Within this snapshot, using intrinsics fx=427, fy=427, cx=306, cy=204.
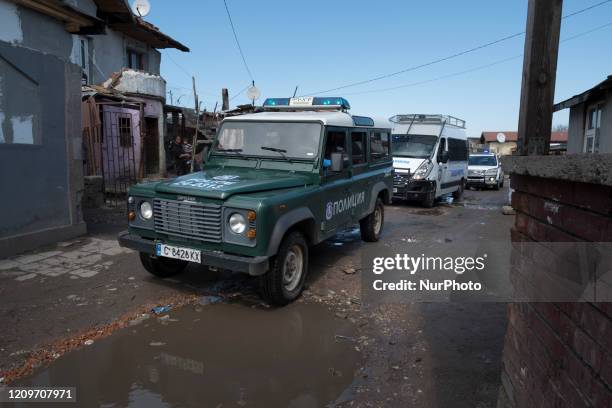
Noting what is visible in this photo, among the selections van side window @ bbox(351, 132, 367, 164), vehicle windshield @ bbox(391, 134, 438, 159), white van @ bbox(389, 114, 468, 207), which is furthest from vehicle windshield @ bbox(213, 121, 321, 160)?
vehicle windshield @ bbox(391, 134, 438, 159)

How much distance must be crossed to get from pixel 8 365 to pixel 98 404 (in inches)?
39.3

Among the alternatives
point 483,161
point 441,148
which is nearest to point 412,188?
point 441,148

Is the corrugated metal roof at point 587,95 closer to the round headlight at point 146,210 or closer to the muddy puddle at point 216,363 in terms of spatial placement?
the muddy puddle at point 216,363

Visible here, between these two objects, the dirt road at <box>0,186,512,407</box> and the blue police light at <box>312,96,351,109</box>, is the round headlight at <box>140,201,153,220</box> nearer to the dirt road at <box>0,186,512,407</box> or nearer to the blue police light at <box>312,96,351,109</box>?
the dirt road at <box>0,186,512,407</box>

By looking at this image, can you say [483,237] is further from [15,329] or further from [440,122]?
[15,329]

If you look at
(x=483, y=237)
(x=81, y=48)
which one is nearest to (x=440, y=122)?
(x=483, y=237)

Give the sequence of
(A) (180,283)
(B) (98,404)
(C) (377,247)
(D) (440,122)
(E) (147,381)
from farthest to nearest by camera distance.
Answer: (D) (440,122)
(C) (377,247)
(A) (180,283)
(E) (147,381)
(B) (98,404)

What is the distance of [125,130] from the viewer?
1463 cm

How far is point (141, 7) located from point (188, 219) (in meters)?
13.7

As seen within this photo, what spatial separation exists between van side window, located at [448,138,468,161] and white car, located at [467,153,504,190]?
175 inches

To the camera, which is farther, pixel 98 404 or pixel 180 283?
pixel 180 283

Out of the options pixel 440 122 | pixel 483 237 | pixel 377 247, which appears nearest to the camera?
pixel 377 247

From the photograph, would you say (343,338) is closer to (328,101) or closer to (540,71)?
(540,71)

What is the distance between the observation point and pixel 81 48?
47.2 ft
